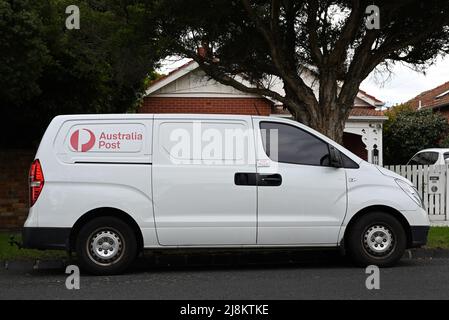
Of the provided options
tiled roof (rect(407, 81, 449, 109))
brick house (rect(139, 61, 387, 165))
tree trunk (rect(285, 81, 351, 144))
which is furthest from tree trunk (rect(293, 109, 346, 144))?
tiled roof (rect(407, 81, 449, 109))

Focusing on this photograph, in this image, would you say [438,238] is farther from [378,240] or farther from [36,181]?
[36,181]

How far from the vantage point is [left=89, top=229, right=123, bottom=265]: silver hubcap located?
751 cm

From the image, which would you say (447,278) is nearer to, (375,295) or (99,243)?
(375,295)

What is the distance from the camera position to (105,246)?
7.54 metres

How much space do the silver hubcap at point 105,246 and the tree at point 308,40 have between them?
132 inches

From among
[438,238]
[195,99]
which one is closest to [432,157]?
[195,99]

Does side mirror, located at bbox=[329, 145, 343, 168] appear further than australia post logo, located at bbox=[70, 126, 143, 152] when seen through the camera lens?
Yes

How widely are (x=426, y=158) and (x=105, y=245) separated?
1300 centimetres

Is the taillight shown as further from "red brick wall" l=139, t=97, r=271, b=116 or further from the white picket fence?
"red brick wall" l=139, t=97, r=271, b=116

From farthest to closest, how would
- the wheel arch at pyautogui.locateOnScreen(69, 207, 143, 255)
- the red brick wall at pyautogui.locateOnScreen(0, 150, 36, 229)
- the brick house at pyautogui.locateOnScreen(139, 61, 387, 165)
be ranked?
the brick house at pyautogui.locateOnScreen(139, 61, 387, 165)
the red brick wall at pyautogui.locateOnScreen(0, 150, 36, 229)
the wheel arch at pyautogui.locateOnScreen(69, 207, 143, 255)

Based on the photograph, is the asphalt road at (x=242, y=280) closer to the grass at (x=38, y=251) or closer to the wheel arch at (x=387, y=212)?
the grass at (x=38, y=251)

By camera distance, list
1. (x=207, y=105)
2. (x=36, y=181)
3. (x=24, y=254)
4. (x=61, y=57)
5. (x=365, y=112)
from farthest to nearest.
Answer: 1. (x=365, y=112)
2. (x=207, y=105)
3. (x=61, y=57)
4. (x=24, y=254)
5. (x=36, y=181)

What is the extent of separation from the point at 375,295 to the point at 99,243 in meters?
3.26

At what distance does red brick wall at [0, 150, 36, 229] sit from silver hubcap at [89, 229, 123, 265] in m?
4.71
